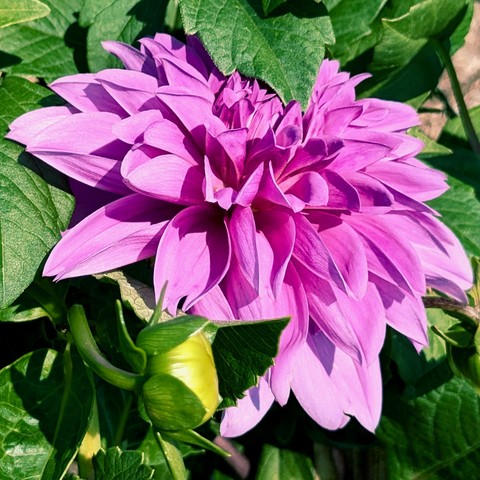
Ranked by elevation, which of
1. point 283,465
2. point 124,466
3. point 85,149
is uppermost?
point 85,149

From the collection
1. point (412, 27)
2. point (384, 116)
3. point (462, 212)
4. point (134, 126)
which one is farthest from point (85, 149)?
point (462, 212)

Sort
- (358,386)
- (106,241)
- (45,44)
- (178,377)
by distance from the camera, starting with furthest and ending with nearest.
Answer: (45,44) → (358,386) → (106,241) → (178,377)

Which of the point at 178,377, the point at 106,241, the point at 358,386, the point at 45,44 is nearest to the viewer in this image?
the point at 178,377

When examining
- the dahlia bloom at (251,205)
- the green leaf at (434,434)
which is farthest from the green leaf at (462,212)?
the dahlia bloom at (251,205)

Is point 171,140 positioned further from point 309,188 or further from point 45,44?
point 45,44

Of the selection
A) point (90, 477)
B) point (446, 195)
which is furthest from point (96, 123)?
point (446, 195)

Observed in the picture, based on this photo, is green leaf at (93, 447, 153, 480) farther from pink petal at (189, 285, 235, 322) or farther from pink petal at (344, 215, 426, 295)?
pink petal at (344, 215, 426, 295)

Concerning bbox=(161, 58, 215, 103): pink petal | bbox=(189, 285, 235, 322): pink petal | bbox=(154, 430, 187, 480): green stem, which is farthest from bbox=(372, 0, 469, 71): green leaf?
bbox=(154, 430, 187, 480): green stem
